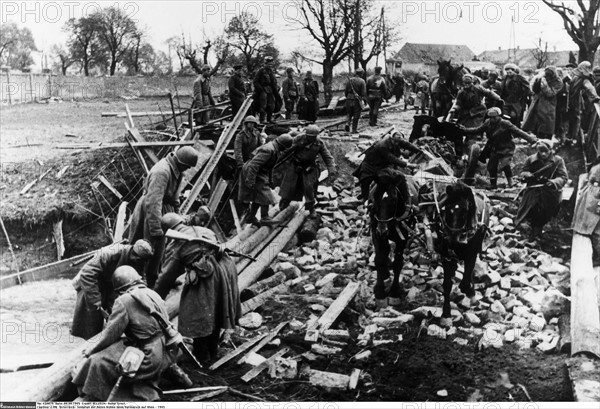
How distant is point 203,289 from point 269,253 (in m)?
3.45

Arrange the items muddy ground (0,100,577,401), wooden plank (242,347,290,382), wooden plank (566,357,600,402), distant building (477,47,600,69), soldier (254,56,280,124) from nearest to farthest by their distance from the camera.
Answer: wooden plank (566,357,600,402), muddy ground (0,100,577,401), wooden plank (242,347,290,382), soldier (254,56,280,124), distant building (477,47,600,69)

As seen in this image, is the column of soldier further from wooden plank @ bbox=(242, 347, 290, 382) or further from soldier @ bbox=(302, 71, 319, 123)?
soldier @ bbox=(302, 71, 319, 123)

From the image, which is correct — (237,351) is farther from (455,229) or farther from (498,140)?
(498,140)

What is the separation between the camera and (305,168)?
10.2m

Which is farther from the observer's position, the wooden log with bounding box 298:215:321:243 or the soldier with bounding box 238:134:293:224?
the wooden log with bounding box 298:215:321:243

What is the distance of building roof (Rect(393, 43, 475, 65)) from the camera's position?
185ft

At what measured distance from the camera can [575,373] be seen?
601 centimetres

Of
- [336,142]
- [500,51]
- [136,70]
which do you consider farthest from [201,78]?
[500,51]

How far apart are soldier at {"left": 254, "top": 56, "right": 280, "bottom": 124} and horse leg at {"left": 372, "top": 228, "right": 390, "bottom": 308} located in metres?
7.14

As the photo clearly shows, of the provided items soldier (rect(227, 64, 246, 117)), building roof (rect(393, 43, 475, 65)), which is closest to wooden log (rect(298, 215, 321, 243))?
soldier (rect(227, 64, 246, 117))

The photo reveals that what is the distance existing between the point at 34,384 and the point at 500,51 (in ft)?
209

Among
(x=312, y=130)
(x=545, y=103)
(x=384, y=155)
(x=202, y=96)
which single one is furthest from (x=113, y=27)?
(x=384, y=155)

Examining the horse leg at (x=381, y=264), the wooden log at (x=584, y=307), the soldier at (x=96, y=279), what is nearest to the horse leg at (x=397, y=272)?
the horse leg at (x=381, y=264)

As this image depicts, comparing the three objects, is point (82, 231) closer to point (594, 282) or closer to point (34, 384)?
point (34, 384)
